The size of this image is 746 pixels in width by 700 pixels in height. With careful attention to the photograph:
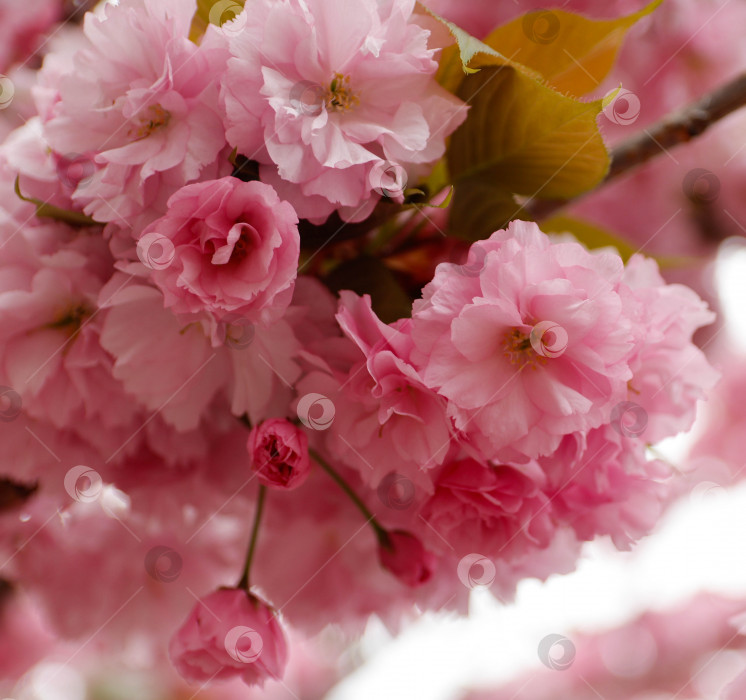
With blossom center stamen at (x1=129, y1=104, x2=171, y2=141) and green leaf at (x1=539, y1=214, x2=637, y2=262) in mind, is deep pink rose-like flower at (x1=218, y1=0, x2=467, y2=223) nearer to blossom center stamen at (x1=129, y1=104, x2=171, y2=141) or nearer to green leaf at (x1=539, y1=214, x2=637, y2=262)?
blossom center stamen at (x1=129, y1=104, x2=171, y2=141)

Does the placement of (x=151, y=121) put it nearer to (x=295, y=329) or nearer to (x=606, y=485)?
(x=295, y=329)

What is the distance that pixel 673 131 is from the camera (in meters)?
0.54

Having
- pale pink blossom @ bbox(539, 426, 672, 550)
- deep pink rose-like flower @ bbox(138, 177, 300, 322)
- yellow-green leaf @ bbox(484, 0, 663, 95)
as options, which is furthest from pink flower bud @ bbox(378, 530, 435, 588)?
yellow-green leaf @ bbox(484, 0, 663, 95)

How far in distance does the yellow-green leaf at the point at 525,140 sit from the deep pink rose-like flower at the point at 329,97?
6 cm

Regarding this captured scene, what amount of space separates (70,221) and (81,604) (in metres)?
0.41

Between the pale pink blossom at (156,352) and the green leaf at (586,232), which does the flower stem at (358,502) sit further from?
the green leaf at (586,232)

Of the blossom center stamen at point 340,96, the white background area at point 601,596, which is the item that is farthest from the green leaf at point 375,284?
the white background area at point 601,596

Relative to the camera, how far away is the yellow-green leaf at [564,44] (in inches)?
18.7

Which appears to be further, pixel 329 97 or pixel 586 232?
pixel 586 232

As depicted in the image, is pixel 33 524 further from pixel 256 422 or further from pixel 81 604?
pixel 256 422

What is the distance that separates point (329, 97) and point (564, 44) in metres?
0.19

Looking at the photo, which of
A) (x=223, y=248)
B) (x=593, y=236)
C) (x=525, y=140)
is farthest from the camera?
(x=593, y=236)

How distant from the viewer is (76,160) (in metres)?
0.44

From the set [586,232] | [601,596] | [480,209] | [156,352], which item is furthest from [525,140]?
[601,596]
